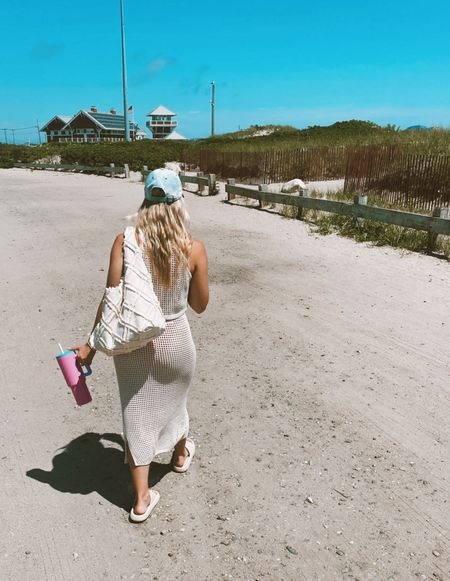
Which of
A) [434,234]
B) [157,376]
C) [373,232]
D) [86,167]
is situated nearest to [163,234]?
[157,376]

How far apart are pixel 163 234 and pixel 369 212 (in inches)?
339

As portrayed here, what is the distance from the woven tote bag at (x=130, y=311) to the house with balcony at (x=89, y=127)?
7062 centimetres

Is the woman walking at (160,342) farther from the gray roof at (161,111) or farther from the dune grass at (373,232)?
the gray roof at (161,111)

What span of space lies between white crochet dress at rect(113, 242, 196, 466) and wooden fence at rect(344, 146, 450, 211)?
39.5 feet

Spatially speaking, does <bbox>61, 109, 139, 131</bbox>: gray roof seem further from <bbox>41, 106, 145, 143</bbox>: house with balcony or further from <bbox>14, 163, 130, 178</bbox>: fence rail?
<bbox>14, 163, 130, 178</bbox>: fence rail

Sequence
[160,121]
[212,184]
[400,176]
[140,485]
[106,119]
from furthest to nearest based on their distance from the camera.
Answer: [160,121]
[106,119]
[212,184]
[400,176]
[140,485]

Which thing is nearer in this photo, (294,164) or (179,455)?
(179,455)

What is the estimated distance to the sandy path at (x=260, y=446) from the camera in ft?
8.54

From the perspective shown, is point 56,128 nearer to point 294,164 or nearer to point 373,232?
point 294,164

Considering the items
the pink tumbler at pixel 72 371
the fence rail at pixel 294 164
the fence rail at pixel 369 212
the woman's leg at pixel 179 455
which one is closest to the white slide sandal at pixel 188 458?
the woman's leg at pixel 179 455

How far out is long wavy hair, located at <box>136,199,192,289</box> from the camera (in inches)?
95.5

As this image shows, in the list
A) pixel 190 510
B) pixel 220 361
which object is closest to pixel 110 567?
pixel 190 510

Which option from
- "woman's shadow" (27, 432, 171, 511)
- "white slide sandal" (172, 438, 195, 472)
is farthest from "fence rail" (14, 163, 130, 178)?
"white slide sandal" (172, 438, 195, 472)

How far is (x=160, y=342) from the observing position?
2.57m
